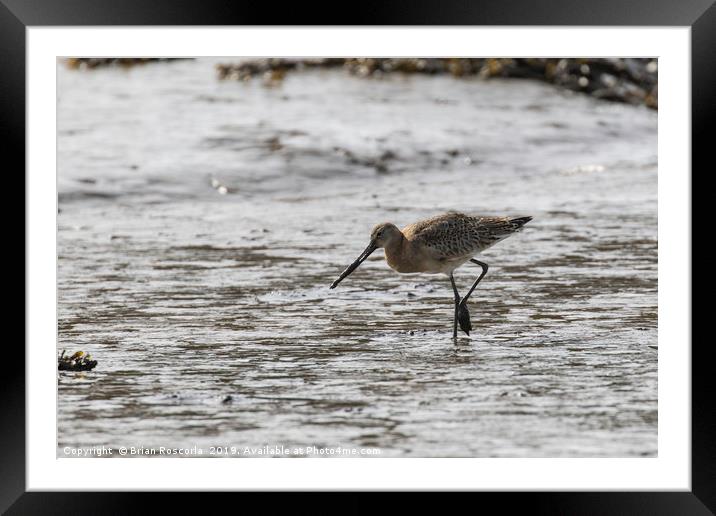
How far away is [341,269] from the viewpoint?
11.5 meters

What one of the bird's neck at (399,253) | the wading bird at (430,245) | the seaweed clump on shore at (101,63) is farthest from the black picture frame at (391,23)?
the seaweed clump on shore at (101,63)

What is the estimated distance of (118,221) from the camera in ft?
45.2

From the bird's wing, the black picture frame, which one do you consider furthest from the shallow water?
the black picture frame

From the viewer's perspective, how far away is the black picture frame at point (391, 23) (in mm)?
5602

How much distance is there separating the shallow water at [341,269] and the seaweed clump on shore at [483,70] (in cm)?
24

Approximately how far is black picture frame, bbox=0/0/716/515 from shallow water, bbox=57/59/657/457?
0.90 metres

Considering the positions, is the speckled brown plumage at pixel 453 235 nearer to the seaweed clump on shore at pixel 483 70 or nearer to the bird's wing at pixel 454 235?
the bird's wing at pixel 454 235

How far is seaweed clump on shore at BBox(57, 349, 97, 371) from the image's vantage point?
8062mm

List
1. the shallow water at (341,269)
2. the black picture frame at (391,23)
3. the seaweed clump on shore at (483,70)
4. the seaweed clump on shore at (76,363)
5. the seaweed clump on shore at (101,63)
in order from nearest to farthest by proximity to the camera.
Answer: the black picture frame at (391,23) < the shallow water at (341,269) < the seaweed clump on shore at (76,363) < the seaweed clump on shore at (483,70) < the seaweed clump on shore at (101,63)

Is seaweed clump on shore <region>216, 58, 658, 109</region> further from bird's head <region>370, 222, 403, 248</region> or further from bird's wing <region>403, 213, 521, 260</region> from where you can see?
bird's head <region>370, 222, 403, 248</region>

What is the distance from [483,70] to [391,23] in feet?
44.8
